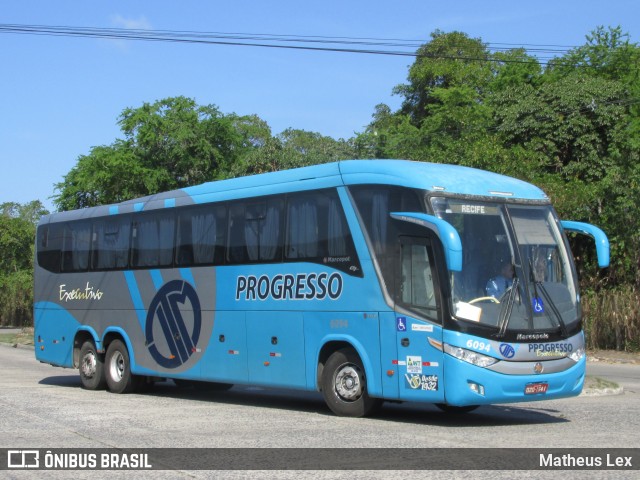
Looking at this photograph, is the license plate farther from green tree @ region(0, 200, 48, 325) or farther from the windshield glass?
green tree @ region(0, 200, 48, 325)

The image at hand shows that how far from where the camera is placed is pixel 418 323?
1233 cm

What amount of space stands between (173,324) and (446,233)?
23.1 ft

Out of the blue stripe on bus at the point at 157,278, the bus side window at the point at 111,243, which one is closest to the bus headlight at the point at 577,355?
the blue stripe on bus at the point at 157,278

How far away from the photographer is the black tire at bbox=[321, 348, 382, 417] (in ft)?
43.1

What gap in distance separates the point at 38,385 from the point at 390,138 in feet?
115

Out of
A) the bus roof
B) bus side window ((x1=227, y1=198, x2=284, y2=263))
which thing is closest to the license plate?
the bus roof

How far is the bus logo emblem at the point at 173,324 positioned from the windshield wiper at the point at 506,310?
6.09m

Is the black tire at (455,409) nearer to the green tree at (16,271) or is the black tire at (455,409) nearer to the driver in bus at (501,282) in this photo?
the driver in bus at (501,282)

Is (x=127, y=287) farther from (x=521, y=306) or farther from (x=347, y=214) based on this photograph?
(x=521, y=306)

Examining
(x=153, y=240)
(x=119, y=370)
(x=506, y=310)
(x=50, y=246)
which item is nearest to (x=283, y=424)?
(x=506, y=310)

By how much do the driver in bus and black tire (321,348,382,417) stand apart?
7.17 ft

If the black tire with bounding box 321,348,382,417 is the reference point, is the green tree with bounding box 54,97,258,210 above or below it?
above

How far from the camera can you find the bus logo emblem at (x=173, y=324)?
16.5m

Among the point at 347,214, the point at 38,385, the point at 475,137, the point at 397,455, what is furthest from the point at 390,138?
the point at 397,455
